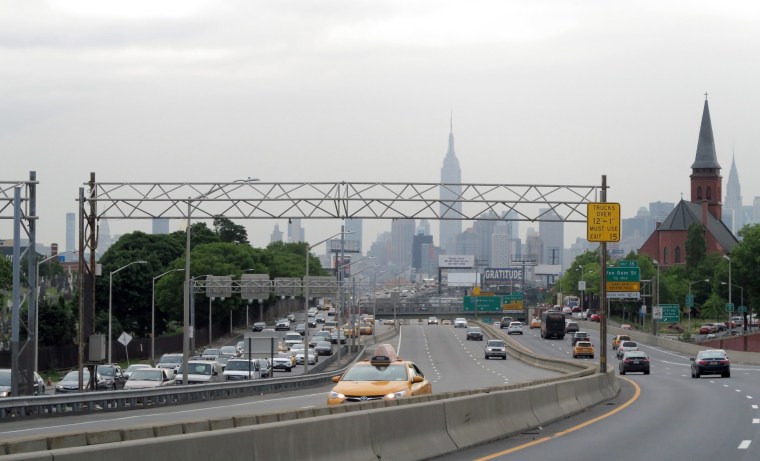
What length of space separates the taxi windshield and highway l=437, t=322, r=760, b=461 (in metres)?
3.31

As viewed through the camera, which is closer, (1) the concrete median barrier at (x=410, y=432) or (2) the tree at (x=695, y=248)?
(1) the concrete median barrier at (x=410, y=432)

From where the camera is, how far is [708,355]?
5650cm

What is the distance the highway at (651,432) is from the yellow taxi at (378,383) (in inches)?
113

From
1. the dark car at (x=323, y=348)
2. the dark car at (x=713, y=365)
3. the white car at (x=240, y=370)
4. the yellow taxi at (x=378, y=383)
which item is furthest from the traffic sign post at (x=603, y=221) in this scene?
the dark car at (x=323, y=348)

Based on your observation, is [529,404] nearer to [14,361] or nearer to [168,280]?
[14,361]

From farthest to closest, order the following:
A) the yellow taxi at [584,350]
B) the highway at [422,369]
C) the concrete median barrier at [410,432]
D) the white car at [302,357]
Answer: the yellow taxi at [584,350]
the white car at [302,357]
the highway at [422,369]
the concrete median barrier at [410,432]

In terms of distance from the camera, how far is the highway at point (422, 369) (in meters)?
29.8

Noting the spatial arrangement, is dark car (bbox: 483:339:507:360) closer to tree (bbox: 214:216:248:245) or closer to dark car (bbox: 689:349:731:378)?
dark car (bbox: 689:349:731:378)

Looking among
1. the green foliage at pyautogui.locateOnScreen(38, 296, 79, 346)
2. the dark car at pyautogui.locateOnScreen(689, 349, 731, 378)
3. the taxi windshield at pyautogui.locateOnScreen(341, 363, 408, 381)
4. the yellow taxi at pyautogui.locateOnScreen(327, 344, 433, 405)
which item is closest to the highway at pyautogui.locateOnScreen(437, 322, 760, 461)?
the yellow taxi at pyautogui.locateOnScreen(327, 344, 433, 405)

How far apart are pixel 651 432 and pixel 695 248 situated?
566 feet

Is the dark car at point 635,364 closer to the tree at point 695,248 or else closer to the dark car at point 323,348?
the dark car at point 323,348

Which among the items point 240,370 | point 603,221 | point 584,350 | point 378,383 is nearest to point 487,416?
point 378,383

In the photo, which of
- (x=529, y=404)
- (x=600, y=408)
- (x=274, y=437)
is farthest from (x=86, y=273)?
(x=274, y=437)

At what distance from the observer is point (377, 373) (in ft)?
87.4
